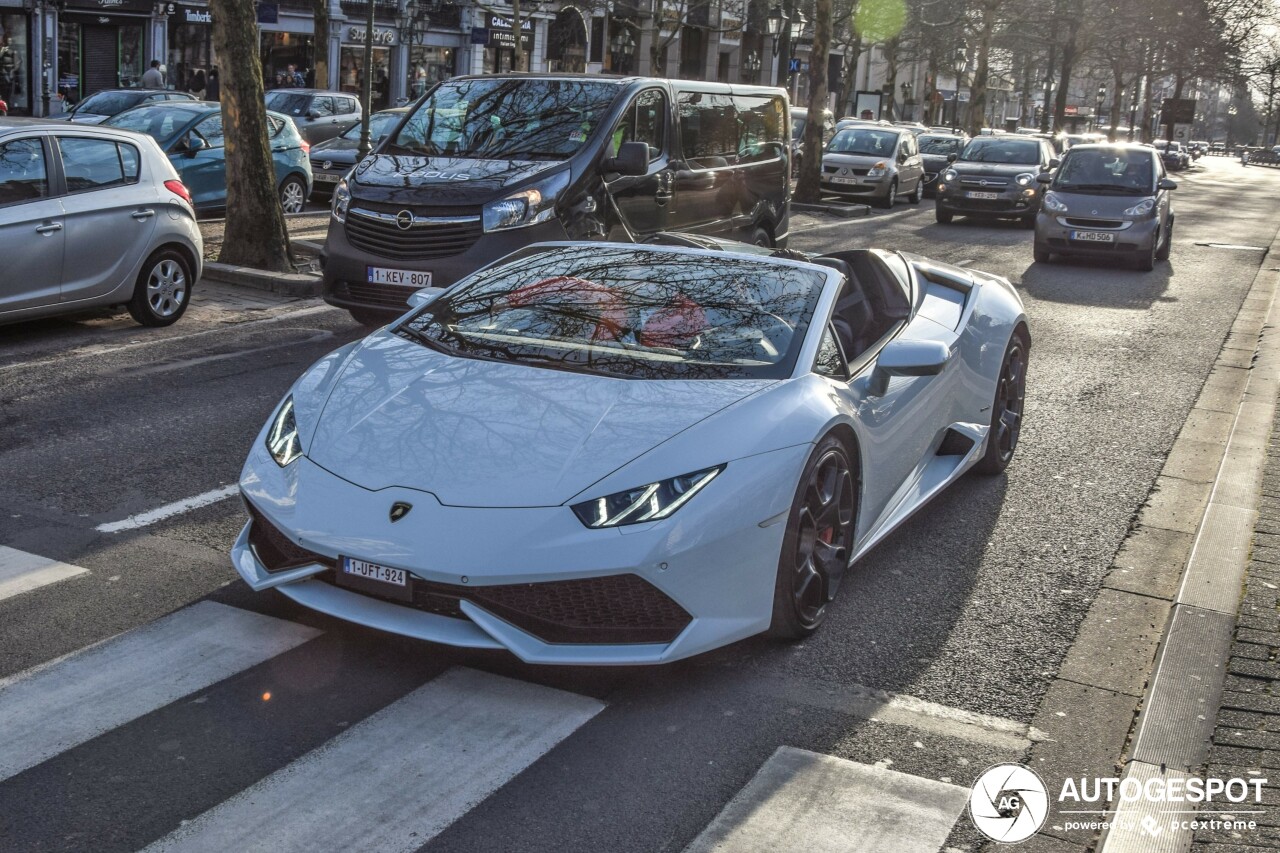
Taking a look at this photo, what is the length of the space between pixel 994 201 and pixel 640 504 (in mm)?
22199

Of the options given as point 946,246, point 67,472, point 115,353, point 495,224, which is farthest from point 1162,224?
point 67,472

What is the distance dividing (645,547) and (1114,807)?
4.93 ft

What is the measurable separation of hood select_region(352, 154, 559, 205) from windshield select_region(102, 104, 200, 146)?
7513mm

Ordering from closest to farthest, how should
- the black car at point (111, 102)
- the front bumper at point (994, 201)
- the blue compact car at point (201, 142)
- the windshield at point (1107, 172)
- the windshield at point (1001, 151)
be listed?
1. the blue compact car at point (201, 142)
2. the windshield at point (1107, 172)
3. the black car at point (111, 102)
4. the front bumper at point (994, 201)
5. the windshield at point (1001, 151)

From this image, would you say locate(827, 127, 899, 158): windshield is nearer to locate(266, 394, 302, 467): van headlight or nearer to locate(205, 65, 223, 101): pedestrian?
locate(205, 65, 223, 101): pedestrian

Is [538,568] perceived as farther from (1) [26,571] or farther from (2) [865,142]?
(2) [865,142]

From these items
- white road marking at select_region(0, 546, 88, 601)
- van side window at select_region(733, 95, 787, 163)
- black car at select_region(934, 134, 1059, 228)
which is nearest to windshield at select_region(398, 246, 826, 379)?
white road marking at select_region(0, 546, 88, 601)

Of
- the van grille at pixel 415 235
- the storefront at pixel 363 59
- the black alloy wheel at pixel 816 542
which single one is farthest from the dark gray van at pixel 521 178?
the storefront at pixel 363 59

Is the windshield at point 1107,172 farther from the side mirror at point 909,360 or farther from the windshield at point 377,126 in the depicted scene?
the side mirror at point 909,360

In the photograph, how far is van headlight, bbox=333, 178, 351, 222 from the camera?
11055 mm

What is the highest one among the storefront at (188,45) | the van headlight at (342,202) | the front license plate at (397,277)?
the storefront at (188,45)

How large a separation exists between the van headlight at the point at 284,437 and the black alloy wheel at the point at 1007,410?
3686mm

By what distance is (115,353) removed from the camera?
10.1 meters

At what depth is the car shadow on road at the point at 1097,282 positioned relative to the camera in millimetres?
16078
